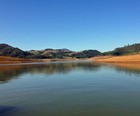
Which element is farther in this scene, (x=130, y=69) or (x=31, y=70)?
(x=31, y=70)

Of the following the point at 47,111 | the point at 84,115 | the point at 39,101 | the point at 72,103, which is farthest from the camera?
the point at 39,101

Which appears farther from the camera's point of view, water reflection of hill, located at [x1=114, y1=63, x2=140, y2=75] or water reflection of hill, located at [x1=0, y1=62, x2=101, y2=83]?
water reflection of hill, located at [x1=0, y1=62, x2=101, y2=83]

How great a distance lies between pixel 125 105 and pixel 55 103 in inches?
261

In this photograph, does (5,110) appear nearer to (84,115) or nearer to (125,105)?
(84,115)

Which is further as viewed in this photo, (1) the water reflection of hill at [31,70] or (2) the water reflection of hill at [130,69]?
(1) the water reflection of hill at [31,70]

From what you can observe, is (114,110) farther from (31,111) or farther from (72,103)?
(31,111)

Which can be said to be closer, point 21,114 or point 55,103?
point 21,114

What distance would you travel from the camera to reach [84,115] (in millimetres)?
17984

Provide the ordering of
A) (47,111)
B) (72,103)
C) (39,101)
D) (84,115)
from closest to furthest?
(84,115) < (47,111) < (72,103) < (39,101)

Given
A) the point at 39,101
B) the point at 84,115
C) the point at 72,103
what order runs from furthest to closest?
the point at 39,101
the point at 72,103
the point at 84,115

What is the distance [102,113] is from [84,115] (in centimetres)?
152

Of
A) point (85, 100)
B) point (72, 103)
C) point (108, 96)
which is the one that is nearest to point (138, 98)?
point (108, 96)

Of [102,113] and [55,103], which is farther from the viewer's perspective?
[55,103]

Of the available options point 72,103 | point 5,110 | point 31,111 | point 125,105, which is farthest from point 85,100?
point 5,110
